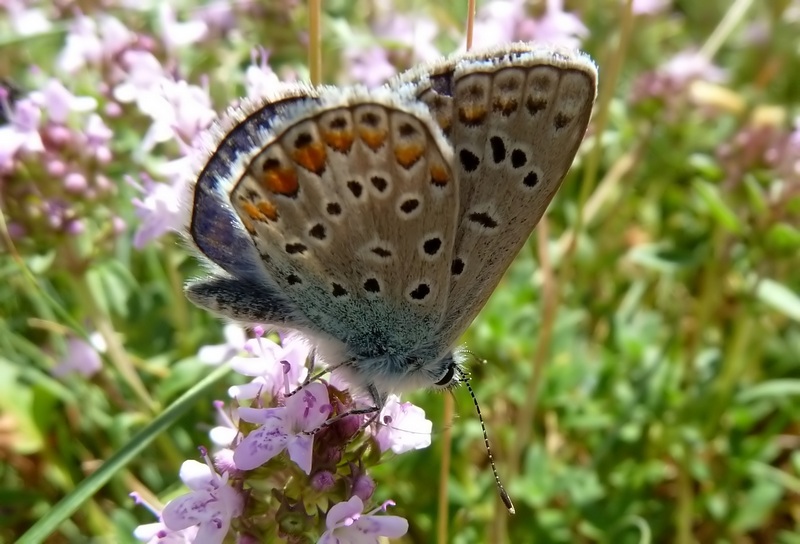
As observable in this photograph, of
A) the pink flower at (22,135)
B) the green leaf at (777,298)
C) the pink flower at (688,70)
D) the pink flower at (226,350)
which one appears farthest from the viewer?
the pink flower at (688,70)

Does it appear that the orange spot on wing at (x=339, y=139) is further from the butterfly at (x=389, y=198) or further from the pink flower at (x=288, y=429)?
the pink flower at (x=288, y=429)

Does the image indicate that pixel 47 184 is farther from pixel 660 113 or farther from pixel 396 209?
pixel 660 113

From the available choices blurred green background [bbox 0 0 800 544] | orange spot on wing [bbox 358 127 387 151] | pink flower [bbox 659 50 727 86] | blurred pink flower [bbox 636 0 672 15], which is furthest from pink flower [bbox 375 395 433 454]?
blurred pink flower [bbox 636 0 672 15]

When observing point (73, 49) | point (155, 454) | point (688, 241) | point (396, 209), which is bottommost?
point (155, 454)

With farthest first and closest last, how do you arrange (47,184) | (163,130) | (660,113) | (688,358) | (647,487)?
A: (660,113) < (688,358) < (647,487) < (47,184) < (163,130)

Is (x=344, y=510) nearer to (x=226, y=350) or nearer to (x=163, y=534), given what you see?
Result: (x=163, y=534)

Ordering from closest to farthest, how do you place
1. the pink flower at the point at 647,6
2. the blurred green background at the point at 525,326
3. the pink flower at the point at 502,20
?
the blurred green background at the point at 525,326 < the pink flower at the point at 502,20 < the pink flower at the point at 647,6

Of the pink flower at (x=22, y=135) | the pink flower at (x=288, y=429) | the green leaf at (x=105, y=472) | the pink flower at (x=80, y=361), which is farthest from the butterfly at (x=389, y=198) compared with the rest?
the pink flower at (x=80, y=361)

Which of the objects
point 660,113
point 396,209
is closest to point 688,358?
point 660,113
